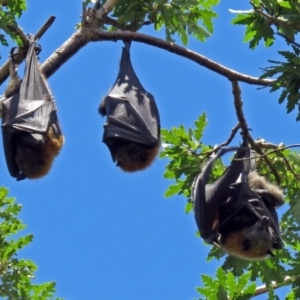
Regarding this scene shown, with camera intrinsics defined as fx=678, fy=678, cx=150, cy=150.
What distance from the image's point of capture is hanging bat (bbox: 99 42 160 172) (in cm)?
988

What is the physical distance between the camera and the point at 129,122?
9953 millimetres

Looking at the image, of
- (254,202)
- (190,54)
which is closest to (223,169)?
(254,202)

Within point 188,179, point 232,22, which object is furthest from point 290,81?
point 188,179

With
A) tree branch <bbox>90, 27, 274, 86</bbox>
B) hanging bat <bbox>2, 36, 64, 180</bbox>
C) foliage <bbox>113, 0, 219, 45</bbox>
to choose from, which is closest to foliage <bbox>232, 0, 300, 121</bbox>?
tree branch <bbox>90, 27, 274, 86</bbox>

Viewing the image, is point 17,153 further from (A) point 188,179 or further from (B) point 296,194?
(B) point 296,194

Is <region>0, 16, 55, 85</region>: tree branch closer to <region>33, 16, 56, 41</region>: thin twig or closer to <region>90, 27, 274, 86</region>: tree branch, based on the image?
<region>33, 16, 56, 41</region>: thin twig

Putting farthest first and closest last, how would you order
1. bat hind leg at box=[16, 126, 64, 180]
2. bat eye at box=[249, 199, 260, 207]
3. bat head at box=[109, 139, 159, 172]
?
bat head at box=[109, 139, 159, 172], bat hind leg at box=[16, 126, 64, 180], bat eye at box=[249, 199, 260, 207]

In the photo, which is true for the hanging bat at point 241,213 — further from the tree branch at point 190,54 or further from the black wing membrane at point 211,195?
the tree branch at point 190,54

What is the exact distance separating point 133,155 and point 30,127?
5.32ft

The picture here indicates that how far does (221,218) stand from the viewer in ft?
32.0

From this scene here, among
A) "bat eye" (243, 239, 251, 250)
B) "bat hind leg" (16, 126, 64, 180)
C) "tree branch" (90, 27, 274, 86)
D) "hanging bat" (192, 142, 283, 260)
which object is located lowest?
"bat eye" (243, 239, 251, 250)

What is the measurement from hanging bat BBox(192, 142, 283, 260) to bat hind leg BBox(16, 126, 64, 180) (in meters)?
2.23

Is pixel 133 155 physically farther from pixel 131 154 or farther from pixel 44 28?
pixel 44 28

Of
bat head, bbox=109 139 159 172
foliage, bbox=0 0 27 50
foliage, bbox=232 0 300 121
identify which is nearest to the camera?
foliage, bbox=232 0 300 121
